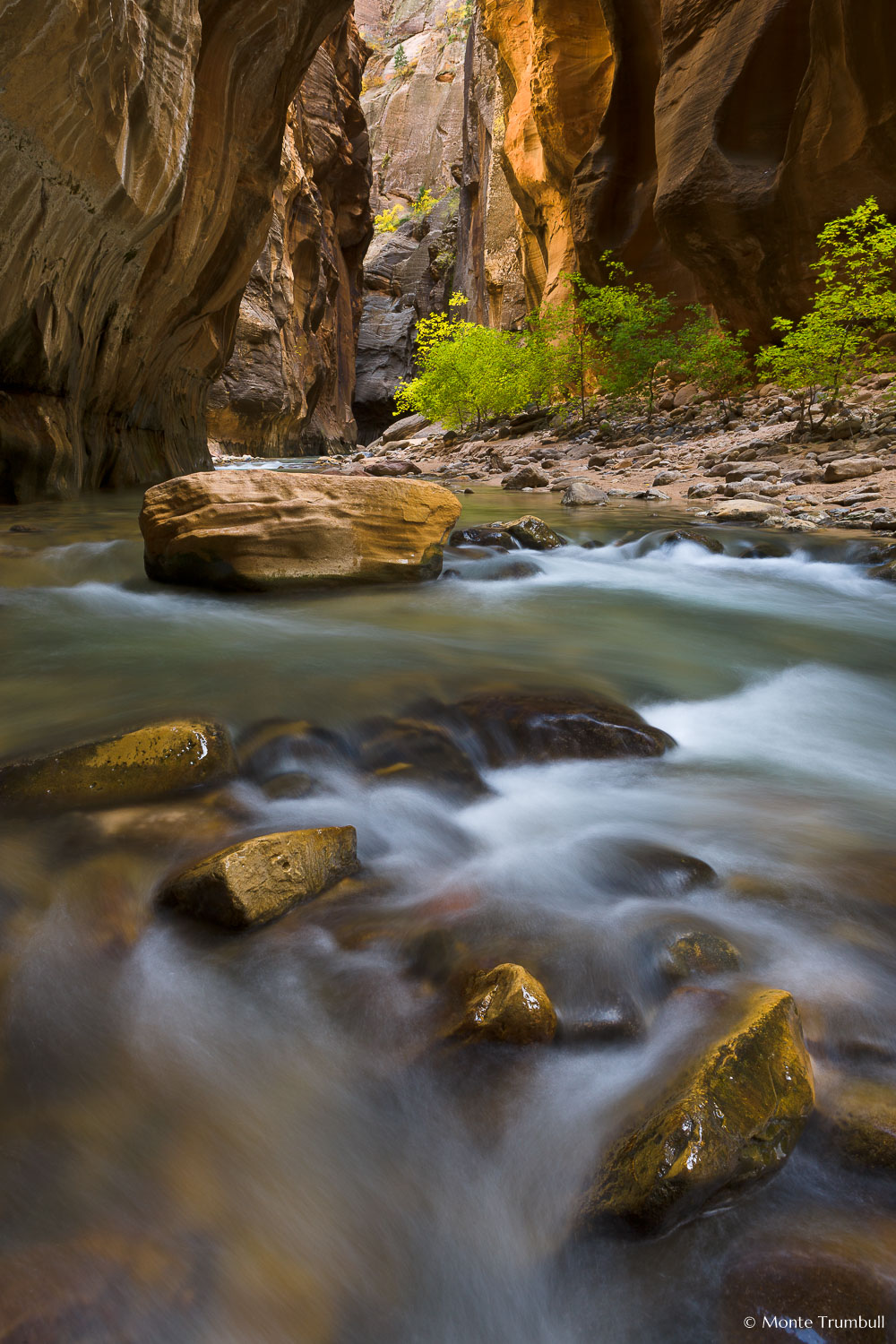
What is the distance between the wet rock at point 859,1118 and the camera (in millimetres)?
1139

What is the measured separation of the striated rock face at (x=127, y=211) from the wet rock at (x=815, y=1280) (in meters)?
5.79

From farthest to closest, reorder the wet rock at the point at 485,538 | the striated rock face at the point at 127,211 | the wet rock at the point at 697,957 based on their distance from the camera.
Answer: the wet rock at the point at 485,538 → the striated rock face at the point at 127,211 → the wet rock at the point at 697,957

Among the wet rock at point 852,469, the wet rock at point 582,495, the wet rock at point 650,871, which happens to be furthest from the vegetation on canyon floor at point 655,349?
the wet rock at point 650,871

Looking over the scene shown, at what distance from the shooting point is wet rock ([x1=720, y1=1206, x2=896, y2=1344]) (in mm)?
913

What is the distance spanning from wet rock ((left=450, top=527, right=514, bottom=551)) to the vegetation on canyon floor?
5563 millimetres

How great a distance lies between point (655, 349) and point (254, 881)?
47.3 feet

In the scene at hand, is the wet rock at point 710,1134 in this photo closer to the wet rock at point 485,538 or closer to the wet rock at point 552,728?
the wet rock at point 552,728

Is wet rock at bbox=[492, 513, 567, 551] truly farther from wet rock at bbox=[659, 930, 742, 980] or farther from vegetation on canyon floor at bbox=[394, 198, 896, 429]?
vegetation on canyon floor at bbox=[394, 198, 896, 429]

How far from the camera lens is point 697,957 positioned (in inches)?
59.7

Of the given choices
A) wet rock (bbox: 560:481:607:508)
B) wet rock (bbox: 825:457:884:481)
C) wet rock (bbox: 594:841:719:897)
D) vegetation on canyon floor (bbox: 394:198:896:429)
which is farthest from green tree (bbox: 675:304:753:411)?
wet rock (bbox: 594:841:719:897)

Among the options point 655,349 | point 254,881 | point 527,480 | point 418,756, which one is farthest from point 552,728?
point 655,349

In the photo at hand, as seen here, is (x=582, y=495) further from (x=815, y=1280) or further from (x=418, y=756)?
(x=815, y=1280)

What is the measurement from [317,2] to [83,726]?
9783mm

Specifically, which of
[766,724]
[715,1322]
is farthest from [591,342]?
[715,1322]
